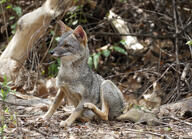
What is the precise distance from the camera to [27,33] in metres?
7.95

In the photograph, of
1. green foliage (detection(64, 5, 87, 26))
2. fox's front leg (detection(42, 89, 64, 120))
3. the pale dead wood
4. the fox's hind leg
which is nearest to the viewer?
the fox's hind leg

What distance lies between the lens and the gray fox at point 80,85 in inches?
240

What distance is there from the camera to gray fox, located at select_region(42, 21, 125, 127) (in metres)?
6.09

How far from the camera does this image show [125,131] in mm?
5469

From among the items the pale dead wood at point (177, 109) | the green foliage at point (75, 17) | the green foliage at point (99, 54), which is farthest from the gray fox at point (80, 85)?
the green foliage at point (75, 17)

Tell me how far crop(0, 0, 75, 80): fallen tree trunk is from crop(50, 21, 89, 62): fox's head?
170cm

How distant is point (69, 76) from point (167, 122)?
7.18 ft

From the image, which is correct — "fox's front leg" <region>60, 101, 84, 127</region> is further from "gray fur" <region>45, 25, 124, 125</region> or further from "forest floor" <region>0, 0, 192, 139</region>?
"forest floor" <region>0, 0, 192, 139</region>

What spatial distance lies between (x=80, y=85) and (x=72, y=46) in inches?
31.3

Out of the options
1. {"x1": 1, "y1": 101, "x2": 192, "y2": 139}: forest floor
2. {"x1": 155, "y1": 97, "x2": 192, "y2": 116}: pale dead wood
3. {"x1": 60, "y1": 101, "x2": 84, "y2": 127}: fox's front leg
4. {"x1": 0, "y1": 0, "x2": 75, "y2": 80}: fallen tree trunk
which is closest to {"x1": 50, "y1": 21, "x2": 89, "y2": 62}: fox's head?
{"x1": 60, "y1": 101, "x2": 84, "y2": 127}: fox's front leg

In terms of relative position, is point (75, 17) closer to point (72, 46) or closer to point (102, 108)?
point (72, 46)

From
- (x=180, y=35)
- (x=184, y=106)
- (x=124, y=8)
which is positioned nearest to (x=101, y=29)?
(x=124, y=8)

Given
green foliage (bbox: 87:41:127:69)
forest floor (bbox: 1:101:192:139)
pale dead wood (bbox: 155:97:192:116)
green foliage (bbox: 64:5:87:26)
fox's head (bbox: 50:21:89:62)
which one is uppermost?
green foliage (bbox: 64:5:87:26)

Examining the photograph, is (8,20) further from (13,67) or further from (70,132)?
(70,132)
